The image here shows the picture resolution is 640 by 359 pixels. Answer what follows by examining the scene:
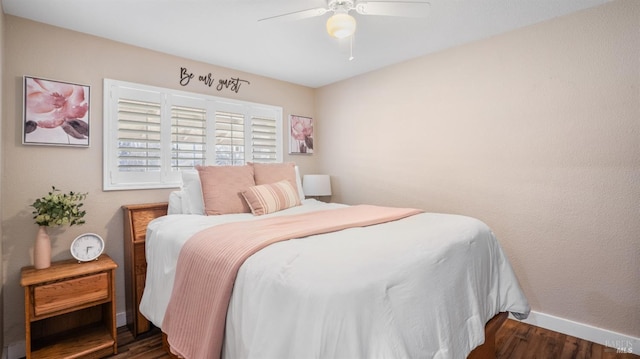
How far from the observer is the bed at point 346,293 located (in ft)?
3.23

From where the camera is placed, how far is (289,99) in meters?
3.99

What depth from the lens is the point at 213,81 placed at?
3266 mm

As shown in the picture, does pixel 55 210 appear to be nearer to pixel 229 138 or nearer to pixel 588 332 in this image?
pixel 229 138

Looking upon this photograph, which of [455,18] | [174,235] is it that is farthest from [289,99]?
[174,235]

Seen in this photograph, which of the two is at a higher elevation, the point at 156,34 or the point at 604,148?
the point at 156,34

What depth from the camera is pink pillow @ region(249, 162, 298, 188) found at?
115 inches

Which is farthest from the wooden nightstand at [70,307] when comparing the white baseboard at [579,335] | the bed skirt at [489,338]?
the bed skirt at [489,338]

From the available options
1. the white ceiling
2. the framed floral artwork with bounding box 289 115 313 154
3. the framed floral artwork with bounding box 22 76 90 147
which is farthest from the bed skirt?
the framed floral artwork with bounding box 22 76 90 147

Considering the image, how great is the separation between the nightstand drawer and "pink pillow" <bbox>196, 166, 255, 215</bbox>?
843 millimetres

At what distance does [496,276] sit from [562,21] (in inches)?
77.2

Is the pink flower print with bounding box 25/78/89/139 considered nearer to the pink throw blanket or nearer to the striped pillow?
the striped pillow

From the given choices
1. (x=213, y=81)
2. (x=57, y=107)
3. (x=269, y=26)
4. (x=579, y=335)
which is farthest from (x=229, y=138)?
(x=579, y=335)

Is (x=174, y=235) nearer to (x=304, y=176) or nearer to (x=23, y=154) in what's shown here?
(x=23, y=154)

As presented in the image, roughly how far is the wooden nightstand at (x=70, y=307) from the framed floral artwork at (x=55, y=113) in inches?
36.1
